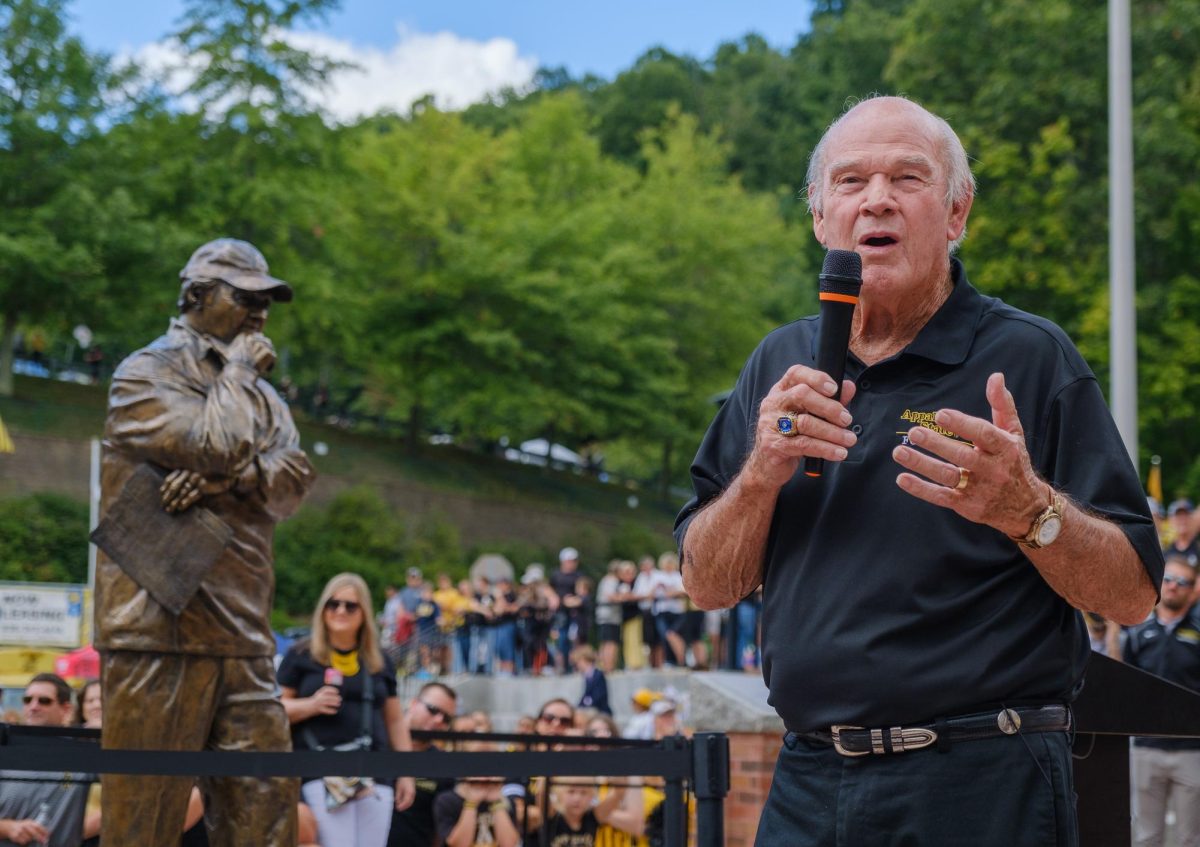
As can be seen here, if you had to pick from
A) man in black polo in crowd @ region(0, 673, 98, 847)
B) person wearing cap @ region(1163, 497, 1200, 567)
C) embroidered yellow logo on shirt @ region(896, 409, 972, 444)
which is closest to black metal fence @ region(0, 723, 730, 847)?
embroidered yellow logo on shirt @ region(896, 409, 972, 444)

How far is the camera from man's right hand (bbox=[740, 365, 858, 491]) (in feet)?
8.79

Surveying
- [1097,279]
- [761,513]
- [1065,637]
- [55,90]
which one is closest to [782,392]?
[761,513]

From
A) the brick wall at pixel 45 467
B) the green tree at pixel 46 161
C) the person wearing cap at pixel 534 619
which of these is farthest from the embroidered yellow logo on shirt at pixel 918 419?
the brick wall at pixel 45 467

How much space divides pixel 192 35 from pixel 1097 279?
74.9 ft

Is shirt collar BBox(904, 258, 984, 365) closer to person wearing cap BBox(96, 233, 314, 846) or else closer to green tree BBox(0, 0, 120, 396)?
person wearing cap BBox(96, 233, 314, 846)

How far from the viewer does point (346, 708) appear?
25.7ft

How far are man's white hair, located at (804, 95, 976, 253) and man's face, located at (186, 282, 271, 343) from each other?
3.16 m

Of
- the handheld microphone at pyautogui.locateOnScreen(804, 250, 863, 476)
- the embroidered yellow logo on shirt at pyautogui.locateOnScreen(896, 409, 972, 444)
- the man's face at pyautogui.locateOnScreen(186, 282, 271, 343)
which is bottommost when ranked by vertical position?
the embroidered yellow logo on shirt at pyautogui.locateOnScreen(896, 409, 972, 444)

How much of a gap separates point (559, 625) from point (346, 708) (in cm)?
1701

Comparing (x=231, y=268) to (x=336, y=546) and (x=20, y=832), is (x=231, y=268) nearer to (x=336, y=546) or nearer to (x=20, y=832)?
(x=20, y=832)

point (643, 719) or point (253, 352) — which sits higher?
point (253, 352)

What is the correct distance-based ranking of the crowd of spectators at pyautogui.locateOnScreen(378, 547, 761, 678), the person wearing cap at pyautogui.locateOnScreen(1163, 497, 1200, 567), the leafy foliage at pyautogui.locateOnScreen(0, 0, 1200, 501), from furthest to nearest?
the leafy foliage at pyautogui.locateOnScreen(0, 0, 1200, 501) < the crowd of spectators at pyautogui.locateOnScreen(378, 547, 761, 678) < the person wearing cap at pyautogui.locateOnScreen(1163, 497, 1200, 567)

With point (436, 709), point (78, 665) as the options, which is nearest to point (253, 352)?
point (436, 709)

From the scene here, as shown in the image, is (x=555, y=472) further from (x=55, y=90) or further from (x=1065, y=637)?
(x=1065, y=637)
